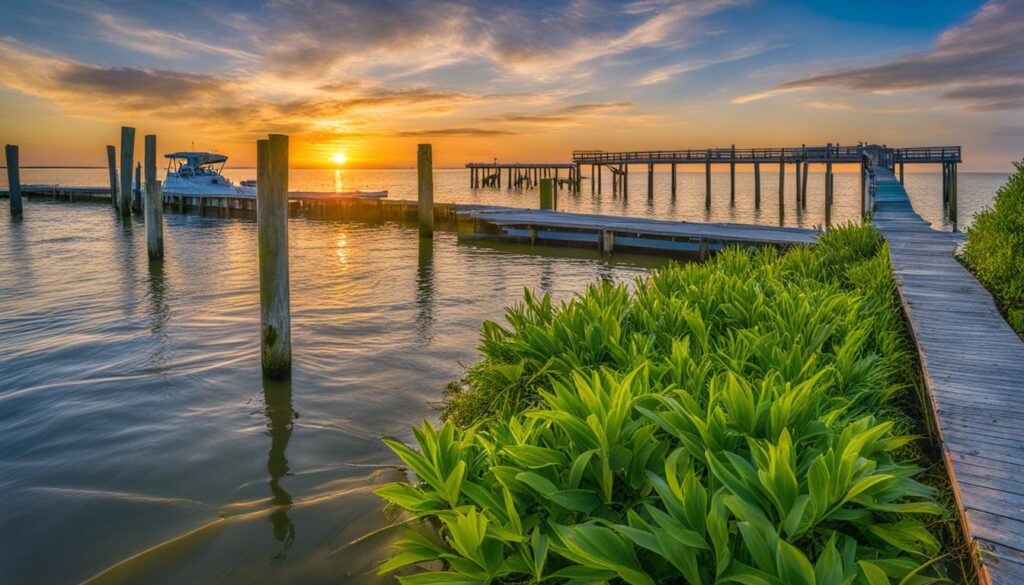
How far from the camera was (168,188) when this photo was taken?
39.9 m

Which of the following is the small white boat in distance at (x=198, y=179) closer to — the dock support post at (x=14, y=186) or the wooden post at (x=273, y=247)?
the dock support post at (x=14, y=186)

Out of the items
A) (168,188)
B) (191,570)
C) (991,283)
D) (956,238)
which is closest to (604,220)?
(956,238)

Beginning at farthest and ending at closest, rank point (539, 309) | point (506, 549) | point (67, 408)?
1. point (67, 408)
2. point (539, 309)
3. point (506, 549)

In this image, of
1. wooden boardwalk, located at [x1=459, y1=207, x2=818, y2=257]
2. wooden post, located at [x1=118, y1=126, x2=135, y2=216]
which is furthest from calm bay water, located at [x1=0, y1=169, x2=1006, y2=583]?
wooden post, located at [x1=118, y1=126, x2=135, y2=216]

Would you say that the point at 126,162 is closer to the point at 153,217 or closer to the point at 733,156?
the point at 153,217

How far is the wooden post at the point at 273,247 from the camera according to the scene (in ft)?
25.1

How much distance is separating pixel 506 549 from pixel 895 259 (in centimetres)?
835

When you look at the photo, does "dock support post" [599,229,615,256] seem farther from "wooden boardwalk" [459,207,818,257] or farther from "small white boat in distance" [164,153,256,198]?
"small white boat in distance" [164,153,256,198]

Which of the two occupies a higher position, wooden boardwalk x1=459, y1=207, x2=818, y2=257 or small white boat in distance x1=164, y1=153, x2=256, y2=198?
small white boat in distance x1=164, y1=153, x2=256, y2=198

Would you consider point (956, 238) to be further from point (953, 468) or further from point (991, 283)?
point (953, 468)

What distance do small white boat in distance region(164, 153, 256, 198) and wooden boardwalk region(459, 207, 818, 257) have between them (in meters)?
21.2

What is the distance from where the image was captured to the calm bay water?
173 inches

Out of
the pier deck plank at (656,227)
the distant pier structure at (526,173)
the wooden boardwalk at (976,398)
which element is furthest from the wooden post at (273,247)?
the distant pier structure at (526,173)

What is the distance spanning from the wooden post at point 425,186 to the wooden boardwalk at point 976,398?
1633 centimetres
